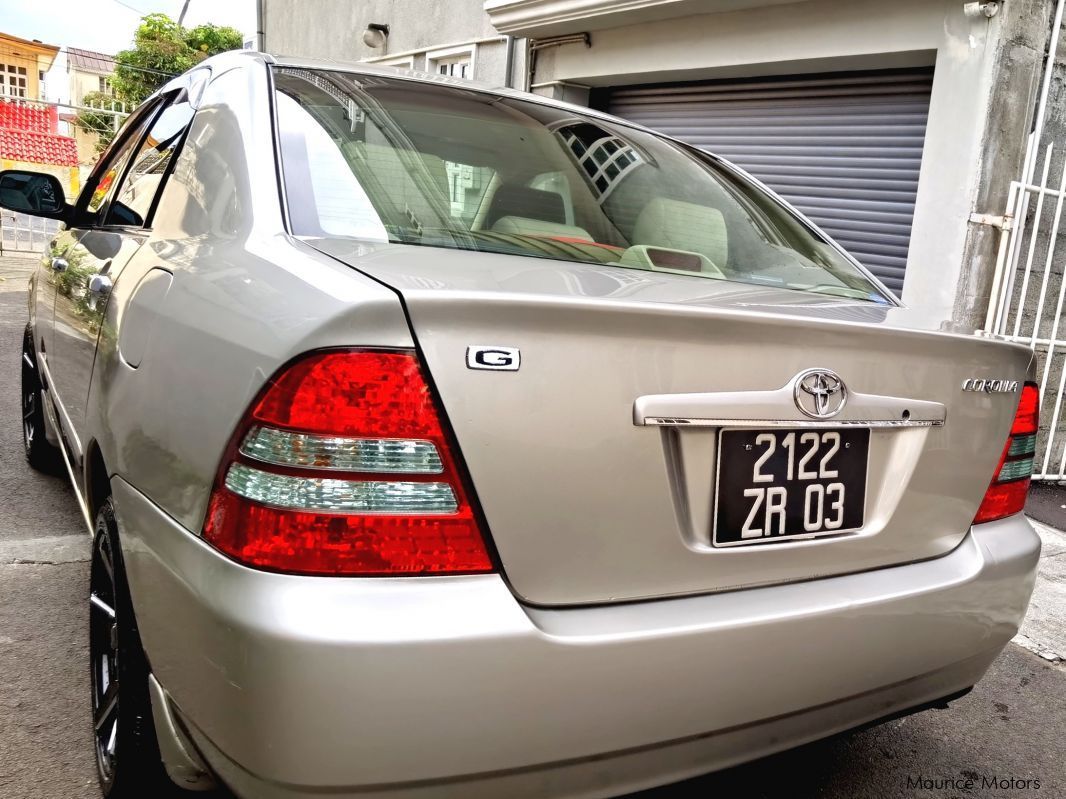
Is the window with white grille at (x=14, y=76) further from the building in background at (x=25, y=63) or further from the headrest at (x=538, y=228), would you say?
the headrest at (x=538, y=228)

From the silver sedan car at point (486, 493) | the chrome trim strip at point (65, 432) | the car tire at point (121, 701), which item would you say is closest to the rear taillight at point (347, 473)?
the silver sedan car at point (486, 493)

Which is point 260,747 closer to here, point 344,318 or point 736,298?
point 344,318

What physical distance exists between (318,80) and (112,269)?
63 centimetres

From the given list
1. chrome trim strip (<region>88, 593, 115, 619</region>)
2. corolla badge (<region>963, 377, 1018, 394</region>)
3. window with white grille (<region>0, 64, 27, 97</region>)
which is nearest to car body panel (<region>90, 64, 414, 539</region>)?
chrome trim strip (<region>88, 593, 115, 619</region>)

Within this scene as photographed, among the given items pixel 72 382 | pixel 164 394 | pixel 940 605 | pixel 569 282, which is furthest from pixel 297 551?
pixel 72 382

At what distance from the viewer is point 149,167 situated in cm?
241

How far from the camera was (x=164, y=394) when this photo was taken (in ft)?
4.75

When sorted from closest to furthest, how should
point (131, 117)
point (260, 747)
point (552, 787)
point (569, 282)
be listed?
point (260, 747), point (552, 787), point (569, 282), point (131, 117)

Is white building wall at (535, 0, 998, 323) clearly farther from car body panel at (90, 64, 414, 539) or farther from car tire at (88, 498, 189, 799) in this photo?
car tire at (88, 498, 189, 799)

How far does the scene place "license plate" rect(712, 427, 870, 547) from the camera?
55.0 inches

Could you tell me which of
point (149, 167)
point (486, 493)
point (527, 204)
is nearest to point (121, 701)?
point (486, 493)

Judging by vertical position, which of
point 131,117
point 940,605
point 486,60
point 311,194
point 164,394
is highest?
point 486,60

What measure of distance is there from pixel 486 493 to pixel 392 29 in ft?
35.1

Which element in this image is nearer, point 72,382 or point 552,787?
point 552,787
